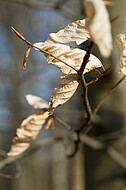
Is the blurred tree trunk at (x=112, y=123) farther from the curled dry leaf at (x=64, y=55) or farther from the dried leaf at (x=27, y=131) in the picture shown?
the curled dry leaf at (x=64, y=55)

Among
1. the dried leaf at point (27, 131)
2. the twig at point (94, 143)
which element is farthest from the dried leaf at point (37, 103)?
the twig at point (94, 143)

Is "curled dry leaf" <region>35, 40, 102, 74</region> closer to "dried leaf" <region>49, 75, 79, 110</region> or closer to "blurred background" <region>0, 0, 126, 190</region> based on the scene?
"dried leaf" <region>49, 75, 79, 110</region>

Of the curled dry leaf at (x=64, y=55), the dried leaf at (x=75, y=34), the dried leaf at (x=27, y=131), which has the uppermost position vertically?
the dried leaf at (x=75, y=34)

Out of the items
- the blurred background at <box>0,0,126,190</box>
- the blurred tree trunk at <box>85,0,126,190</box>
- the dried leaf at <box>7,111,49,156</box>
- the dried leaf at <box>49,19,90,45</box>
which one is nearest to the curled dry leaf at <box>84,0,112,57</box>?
the dried leaf at <box>49,19,90,45</box>

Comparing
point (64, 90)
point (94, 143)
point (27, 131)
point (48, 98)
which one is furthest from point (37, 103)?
point (48, 98)

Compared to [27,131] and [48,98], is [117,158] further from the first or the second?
[48,98]

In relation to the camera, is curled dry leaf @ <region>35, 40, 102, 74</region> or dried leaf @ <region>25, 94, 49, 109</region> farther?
dried leaf @ <region>25, 94, 49, 109</region>
